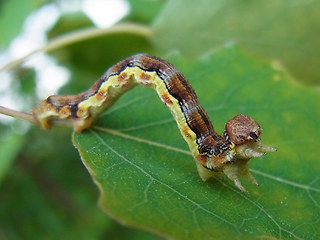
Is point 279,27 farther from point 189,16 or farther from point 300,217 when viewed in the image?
point 300,217

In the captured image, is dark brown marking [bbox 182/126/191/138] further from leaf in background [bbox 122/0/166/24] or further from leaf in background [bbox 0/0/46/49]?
leaf in background [bbox 122/0/166/24]

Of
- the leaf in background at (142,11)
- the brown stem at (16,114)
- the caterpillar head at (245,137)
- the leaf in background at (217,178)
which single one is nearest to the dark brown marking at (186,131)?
the leaf in background at (217,178)

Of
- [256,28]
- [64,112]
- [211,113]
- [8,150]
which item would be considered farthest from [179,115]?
[8,150]

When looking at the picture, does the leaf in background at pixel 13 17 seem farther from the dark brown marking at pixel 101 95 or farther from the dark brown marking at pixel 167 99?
the dark brown marking at pixel 167 99

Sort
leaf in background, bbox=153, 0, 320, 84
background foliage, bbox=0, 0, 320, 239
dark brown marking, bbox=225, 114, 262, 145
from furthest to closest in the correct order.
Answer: leaf in background, bbox=153, 0, 320, 84 < dark brown marking, bbox=225, 114, 262, 145 < background foliage, bbox=0, 0, 320, 239

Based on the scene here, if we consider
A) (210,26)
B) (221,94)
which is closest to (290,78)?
(221,94)

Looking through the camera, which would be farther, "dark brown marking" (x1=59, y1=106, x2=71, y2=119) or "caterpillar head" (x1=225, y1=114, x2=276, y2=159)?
"dark brown marking" (x1=59, y1=106, x2=71, y2=119)

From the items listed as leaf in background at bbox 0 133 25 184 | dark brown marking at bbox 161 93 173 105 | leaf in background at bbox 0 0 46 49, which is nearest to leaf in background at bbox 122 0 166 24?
leaf in background at bbox 0 0 46 49

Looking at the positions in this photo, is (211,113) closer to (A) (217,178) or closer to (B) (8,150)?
(A) (217,178)
